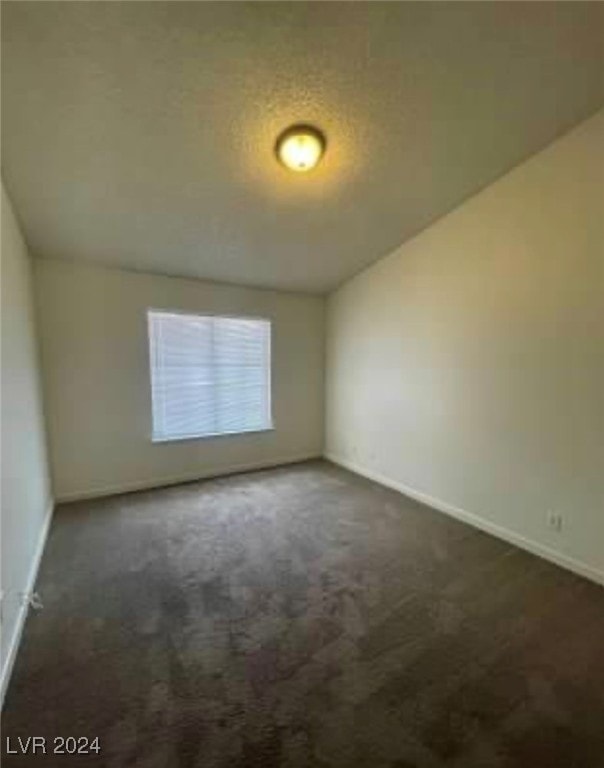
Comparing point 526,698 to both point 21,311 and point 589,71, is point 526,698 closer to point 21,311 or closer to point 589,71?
point 589,71

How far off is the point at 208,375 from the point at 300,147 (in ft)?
8.45

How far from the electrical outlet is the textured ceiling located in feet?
7.91

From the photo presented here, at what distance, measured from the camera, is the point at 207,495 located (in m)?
3.74

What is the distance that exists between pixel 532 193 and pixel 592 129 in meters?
0.43

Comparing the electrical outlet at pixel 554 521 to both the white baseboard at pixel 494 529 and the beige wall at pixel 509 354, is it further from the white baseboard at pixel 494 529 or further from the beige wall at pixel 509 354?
the white baseboard at pixel 494 529

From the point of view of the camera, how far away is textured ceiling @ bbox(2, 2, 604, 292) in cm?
165

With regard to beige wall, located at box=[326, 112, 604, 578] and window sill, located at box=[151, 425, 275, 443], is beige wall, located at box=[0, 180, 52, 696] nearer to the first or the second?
window sill, located at box=[151, 425, 275, 443]

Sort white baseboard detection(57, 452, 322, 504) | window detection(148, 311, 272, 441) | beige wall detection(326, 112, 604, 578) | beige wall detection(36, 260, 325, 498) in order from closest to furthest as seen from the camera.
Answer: beige wall detection(326, 112, 604, 578), beige wall detection(36, 260, 325, 498), white baseboard detection(57, 452, 322, 504), window detection(148, 311, 272, 441)

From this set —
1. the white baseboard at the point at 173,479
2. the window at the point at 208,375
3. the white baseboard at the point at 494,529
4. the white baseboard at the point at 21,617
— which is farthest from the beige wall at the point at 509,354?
the white baseboard at the point at 21,617

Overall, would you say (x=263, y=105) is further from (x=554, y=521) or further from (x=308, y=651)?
(x=554, y=521)

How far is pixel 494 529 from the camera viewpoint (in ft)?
9.77

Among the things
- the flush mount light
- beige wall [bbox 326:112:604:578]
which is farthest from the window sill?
the flush mount light

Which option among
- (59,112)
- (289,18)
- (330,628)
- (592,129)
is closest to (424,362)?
(592,129)

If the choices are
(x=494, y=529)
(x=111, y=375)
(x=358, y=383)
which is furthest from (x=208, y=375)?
(x=494, y=529)
